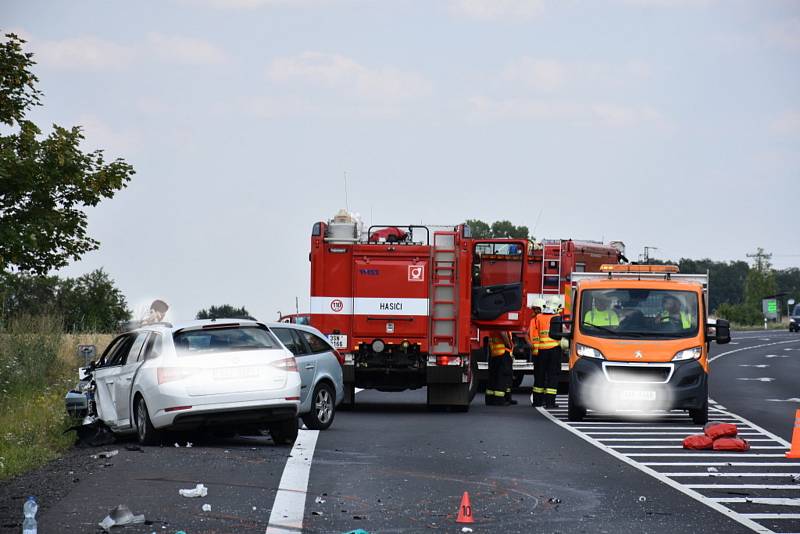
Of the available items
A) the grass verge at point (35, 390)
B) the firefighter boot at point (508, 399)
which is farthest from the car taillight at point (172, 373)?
the firefighter boot at point (508, 399)

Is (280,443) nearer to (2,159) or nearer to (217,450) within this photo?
(217,450)

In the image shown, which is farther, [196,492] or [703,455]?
[703,455]

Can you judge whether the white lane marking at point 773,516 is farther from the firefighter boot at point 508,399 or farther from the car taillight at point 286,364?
the firefighter boot at point 508,399

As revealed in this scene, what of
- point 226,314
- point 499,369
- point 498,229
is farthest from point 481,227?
point 499,369

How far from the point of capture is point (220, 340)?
15.9 meters

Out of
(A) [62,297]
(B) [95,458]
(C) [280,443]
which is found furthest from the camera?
(A) [62,297]

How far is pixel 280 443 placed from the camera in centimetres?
1636

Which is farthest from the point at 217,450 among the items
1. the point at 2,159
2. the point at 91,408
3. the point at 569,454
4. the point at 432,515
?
the point at 2,159

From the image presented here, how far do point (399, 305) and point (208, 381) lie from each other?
26.9 ft

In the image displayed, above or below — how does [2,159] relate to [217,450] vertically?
above

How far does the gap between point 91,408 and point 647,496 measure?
8.20 m

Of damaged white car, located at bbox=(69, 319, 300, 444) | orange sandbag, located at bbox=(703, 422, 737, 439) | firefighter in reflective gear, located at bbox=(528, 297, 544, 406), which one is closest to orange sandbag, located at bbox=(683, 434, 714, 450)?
orange sandbag, located at bbox=(703, 422, 737, 439)

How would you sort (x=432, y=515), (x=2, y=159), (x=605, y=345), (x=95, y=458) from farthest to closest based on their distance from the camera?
(x=2, y=159)
(x=605, y=345)
(x=95, y=458)
(x=432, y=515)

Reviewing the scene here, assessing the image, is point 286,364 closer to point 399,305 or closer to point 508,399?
point 399,305
